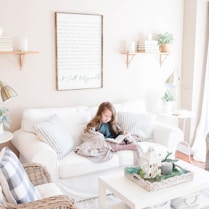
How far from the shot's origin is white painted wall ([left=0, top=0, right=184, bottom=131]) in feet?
11.4

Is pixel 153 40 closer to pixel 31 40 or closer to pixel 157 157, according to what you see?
pixel 31 40

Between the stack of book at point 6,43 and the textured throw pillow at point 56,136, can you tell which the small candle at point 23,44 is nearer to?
the stack of book at point 6,43

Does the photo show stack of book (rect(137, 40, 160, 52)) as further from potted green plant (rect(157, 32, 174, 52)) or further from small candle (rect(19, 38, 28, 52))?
Result: small candle (rect(19, 38, 28, 52))

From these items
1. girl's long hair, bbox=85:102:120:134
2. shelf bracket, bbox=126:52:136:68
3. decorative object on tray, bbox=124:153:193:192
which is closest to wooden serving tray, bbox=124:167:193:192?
decorative object on tray, bbox=124:153:193:192

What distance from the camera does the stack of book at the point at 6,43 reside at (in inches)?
127

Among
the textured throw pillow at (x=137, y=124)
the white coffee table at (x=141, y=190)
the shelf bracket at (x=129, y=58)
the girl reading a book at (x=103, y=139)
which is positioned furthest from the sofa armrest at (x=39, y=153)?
the shelf bracket at (x=129, y=58)

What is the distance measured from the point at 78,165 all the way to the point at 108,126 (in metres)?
0.70

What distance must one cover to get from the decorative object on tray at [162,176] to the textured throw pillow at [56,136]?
0.78m

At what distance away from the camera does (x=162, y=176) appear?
96.6 inches

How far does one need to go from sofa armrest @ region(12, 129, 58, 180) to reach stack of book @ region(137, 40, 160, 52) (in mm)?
1839

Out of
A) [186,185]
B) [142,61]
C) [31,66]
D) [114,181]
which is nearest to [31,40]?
[31,66]

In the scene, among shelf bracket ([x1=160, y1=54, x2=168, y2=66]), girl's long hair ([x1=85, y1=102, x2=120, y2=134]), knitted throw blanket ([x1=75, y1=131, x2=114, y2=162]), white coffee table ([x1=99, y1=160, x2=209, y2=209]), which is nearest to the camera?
white coffee table ([x1=99, y1=160, x2=209, y2=209])

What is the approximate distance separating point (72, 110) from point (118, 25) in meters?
1.27

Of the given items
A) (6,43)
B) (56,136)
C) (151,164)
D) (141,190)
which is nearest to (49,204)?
(141,190)
